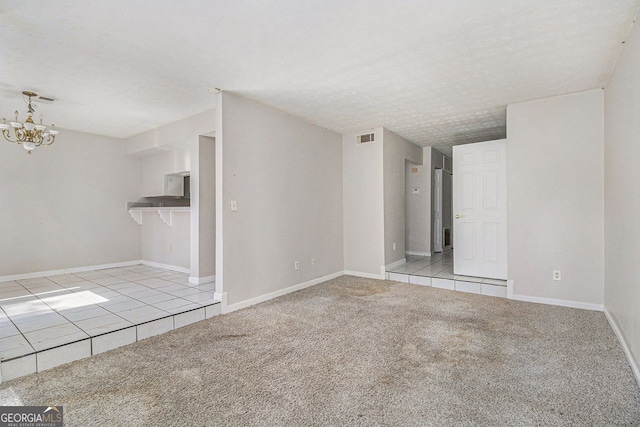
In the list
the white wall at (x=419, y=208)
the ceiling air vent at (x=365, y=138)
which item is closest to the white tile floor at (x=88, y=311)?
the ceiling air vent at (x=365, y=138)

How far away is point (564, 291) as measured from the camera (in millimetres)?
3598

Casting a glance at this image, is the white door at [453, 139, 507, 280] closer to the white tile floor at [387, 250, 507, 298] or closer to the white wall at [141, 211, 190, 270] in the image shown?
the white tile floor at [387, 250, 507, 298]

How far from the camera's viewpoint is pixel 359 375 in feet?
7.08

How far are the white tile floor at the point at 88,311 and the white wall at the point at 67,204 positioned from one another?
1.79 feet

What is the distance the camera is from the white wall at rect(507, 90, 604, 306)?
343cm

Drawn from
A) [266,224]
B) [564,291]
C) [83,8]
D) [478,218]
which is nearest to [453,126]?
[478,218]

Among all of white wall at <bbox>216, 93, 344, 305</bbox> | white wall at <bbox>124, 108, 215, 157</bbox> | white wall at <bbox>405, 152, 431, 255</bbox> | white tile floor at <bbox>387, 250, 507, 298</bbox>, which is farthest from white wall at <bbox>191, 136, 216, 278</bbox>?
white wall at <bbox>405, 152, 431, 255</bbox>

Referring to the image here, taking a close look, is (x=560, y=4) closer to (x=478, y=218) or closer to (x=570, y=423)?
(x=570, y=423)

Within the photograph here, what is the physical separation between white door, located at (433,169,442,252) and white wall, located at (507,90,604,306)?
3.06 m

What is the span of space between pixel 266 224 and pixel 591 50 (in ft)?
11.9

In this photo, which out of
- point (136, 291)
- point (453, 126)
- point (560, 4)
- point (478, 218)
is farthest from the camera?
point (453, 126)

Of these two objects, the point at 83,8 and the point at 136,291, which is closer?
the point at 83,8

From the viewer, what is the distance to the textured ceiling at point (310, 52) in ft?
6.89

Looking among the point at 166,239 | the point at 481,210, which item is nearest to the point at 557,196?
the point at 481,210
